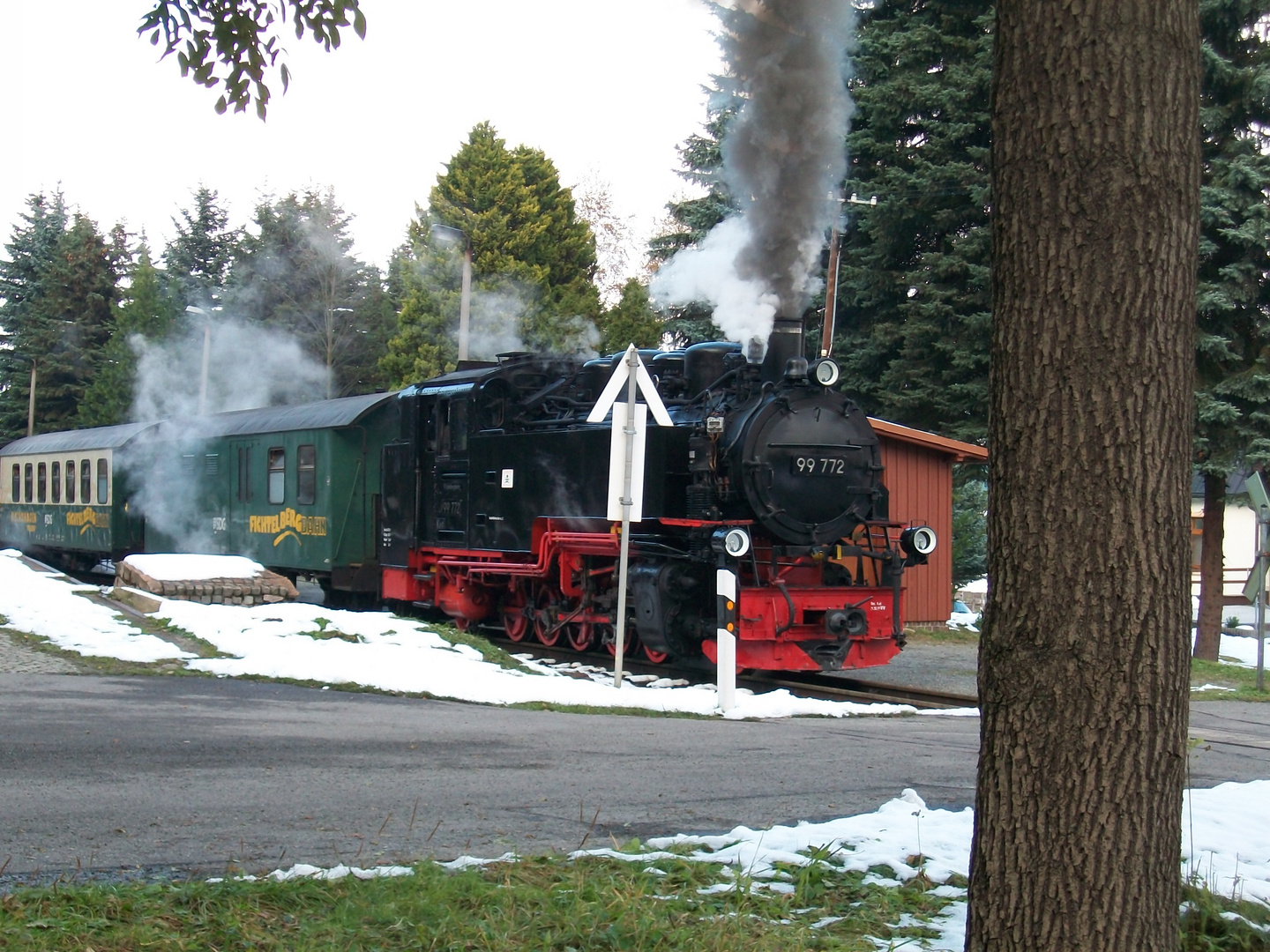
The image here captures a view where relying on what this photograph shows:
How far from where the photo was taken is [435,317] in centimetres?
3800

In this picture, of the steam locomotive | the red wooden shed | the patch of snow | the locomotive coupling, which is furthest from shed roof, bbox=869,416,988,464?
the locomotive coupling

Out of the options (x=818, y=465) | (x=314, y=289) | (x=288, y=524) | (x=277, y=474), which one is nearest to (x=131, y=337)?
(x=314, y=289)

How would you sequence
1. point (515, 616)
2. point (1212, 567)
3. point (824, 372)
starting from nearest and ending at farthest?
point (824, 372), point (515, 616), point (1212, 567)

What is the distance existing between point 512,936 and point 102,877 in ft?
5.31

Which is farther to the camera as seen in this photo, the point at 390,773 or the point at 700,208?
the point at 700,208

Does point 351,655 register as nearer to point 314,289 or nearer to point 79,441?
point 79,441

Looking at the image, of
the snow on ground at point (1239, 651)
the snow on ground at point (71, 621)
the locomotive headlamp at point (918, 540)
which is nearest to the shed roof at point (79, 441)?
the snow on ground at point (71, 621)

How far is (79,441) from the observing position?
2612 centimetres

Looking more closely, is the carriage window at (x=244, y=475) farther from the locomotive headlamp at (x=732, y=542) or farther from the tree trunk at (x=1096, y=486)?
the tree trunk at (x=1096, y=486)

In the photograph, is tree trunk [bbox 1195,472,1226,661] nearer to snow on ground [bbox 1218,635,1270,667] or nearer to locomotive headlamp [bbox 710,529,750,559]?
snow on ground [bbox 1218,635,1270,667]

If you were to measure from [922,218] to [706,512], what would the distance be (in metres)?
11.3

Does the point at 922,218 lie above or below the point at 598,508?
above

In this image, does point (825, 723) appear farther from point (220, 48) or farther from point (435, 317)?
point (435, 317)

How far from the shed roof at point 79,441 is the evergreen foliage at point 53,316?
1113 inches
